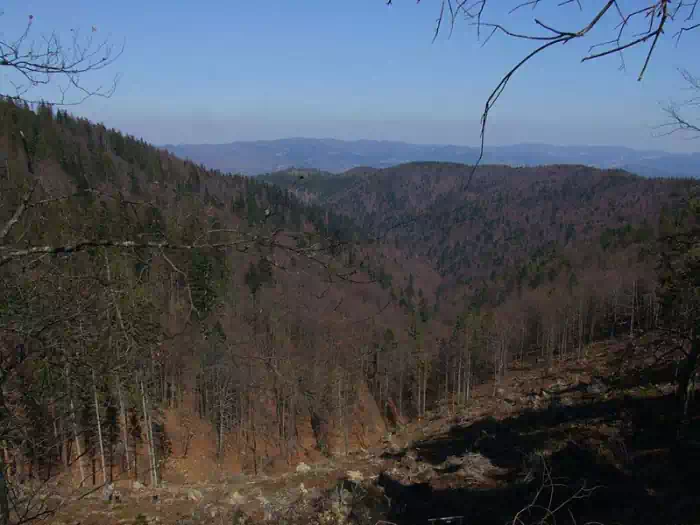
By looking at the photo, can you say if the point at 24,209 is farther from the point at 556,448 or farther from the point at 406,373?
the point at 406,373

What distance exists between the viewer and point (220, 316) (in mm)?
16875

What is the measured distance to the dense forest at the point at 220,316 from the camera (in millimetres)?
2768

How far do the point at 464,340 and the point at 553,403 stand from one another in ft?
103

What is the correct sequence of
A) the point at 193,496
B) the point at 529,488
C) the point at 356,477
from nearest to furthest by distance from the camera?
the point at 529,488 → the point at 193,496 → the point at 356,477

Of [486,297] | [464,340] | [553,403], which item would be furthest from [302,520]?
[486,297]

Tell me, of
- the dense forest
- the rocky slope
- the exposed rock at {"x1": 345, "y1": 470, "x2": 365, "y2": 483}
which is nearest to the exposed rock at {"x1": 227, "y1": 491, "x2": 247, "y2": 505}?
the rocky slope

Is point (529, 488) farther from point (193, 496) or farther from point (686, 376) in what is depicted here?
point (193, 496)

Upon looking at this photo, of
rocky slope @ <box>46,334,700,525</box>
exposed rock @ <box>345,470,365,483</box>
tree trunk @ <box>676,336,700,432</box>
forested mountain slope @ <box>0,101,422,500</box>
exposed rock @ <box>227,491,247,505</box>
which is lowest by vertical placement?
exposed rock @ <box>345,470,365,483</box>

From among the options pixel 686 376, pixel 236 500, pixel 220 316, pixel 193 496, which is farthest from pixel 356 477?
pixel 686 376

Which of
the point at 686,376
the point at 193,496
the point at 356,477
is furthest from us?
the point at 356,477

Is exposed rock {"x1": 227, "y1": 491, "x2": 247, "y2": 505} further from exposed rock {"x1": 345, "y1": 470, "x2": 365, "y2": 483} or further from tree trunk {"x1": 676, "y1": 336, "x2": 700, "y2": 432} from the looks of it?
tree trunk {"x1": 676, "y1": 336, "x2": 700, "y2": 432}

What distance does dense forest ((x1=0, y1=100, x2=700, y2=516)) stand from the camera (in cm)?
277

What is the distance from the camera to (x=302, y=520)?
26.6 feet

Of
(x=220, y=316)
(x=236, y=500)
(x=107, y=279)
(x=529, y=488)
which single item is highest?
(x=107, y=279)
